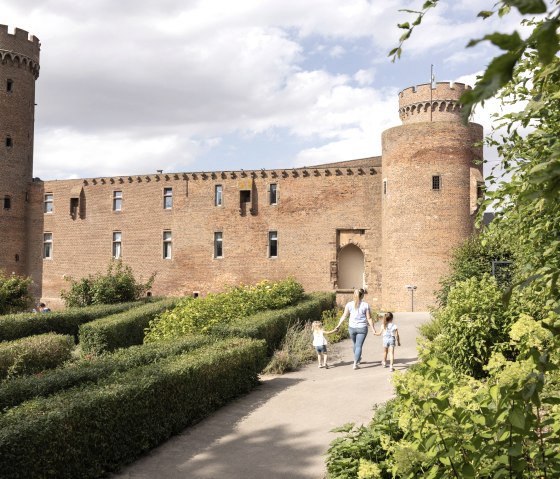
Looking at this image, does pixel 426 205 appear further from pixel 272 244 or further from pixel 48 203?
pixel 48 203

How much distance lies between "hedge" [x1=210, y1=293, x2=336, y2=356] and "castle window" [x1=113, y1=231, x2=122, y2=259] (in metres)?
17.7

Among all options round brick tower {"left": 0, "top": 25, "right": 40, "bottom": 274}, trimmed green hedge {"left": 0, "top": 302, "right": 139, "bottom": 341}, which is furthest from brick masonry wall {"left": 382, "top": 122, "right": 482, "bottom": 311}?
round brick tower {"left": 0, "top": 25, "right": 40, "bottom": 274}

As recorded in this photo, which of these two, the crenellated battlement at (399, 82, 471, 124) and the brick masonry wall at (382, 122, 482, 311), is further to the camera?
the crenellated battlement at (399, 82, 471, 124)

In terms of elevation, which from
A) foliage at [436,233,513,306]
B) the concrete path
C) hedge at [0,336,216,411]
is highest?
foliage at [436,233,513,306]

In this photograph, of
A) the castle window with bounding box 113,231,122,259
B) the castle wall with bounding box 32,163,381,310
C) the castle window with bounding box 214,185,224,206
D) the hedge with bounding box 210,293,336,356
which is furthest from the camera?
the castle window with bounding box 113,231,122,259

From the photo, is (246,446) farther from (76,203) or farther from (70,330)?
(76,203)

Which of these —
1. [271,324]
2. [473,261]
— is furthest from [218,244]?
[271,324]

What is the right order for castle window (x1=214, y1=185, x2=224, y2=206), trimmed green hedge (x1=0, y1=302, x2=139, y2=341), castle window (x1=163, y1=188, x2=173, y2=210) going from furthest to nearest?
castle window (x1=163, y1=188, x2=173, y2=210) → castle window (x1=214, y1=185, x2=224, y2=206) → trimmed green hedge (x1=0, y1=302, x2=139, y2=341)

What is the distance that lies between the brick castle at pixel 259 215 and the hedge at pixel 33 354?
1509 centimetres

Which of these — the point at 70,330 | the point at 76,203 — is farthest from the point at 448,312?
the point at 76,203

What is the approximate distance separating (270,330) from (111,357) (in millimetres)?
4705

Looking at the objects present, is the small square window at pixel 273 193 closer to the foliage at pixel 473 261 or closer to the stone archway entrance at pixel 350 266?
the stone archway entrance at pixel 350 266

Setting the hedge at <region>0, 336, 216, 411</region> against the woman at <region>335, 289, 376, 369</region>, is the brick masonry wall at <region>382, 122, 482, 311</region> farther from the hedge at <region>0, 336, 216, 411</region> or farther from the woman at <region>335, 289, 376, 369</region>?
the hedge at <region>0, 336, 216, 411</region>

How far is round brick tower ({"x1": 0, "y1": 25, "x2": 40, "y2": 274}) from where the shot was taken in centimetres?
3459
